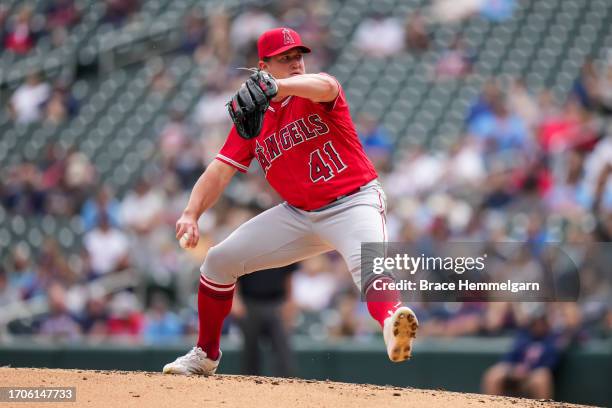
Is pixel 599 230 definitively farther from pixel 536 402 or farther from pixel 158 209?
pixel 158 209

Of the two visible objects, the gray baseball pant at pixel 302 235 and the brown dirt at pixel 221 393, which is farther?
the gray baseball pant at pixel 302 235

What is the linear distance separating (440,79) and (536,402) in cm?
736

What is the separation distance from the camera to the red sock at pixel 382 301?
4.54 m

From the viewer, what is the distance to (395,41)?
12.8m

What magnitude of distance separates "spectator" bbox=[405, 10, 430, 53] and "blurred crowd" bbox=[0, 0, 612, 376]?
0.02 metres

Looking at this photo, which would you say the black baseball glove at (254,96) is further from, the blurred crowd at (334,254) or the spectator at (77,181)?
the spectator at (77,181)

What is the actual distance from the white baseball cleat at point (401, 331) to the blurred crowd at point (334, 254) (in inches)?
117

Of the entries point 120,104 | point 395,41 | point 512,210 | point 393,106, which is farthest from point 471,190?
point 120,104

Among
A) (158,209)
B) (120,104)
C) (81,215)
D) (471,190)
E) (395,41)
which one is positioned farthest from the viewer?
(120,104)

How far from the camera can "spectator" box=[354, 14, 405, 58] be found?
503 inches

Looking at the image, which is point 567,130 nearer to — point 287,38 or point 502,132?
point 502,132

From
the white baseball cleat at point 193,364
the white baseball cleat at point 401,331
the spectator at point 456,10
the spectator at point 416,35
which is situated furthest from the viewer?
the spectator at point 456,10

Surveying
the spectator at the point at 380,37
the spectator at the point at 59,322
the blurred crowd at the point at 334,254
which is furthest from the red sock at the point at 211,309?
the spectator at the point at 380,37

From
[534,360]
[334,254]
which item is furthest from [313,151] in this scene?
[334,254]
